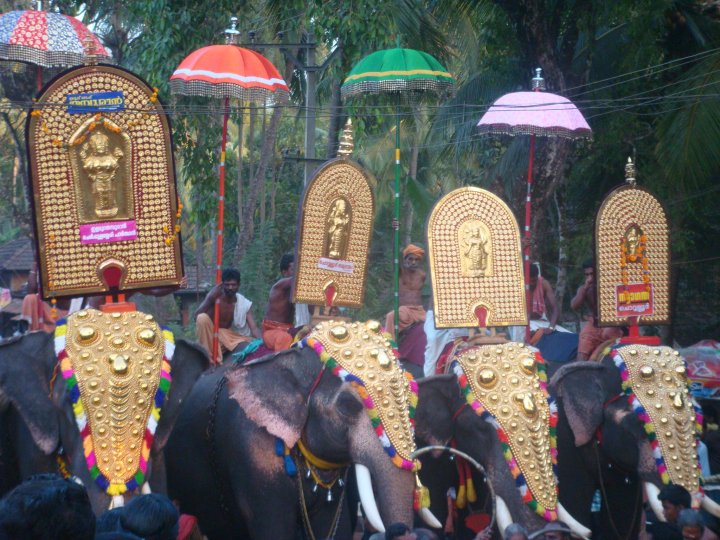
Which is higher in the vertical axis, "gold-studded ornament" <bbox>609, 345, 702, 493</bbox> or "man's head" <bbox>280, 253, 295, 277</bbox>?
"man's head" <bbox>280, 253, 295, 277</bbox>

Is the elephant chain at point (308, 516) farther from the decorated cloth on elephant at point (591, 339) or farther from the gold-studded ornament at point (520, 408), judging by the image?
the decorated cloth on elephant at point (591, 339)

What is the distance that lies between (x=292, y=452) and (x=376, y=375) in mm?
731

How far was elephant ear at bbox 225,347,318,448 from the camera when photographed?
7141 millimetres

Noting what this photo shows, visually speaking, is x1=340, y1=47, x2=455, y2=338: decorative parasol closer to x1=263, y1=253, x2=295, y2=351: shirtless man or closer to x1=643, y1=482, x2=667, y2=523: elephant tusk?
x1=263, y1=253, x2=295, y2=351: shirtless man

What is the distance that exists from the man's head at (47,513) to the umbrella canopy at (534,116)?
23.6 ft

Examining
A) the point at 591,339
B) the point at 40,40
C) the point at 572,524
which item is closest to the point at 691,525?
the point at 572,524

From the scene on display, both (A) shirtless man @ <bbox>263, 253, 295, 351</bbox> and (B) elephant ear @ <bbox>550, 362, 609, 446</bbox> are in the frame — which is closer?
(B) elephant ear @ <bbox>550, 362, 609, 446</bbox>

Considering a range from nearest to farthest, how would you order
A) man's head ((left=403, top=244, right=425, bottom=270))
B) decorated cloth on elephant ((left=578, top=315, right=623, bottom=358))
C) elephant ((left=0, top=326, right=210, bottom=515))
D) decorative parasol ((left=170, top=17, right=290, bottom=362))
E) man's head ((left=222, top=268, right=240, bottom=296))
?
elephant ((left=0, top=326, right=210, bottom=515)), decorative parasol ((left=170, top=17, right=290, bottom=362)), man's head ((left=222, top=268, right=240, bottom=296)), decorated cloth on elephant ((left=578, top=315, right=623, bottom=358)), man's head ((left=403, top=244, right=425, bottom=270))

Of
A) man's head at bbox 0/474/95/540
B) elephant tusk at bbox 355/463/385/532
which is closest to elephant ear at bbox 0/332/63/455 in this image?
elephant tusk at bbox 355/463/385/532

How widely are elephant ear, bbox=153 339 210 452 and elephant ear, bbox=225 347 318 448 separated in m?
0.28

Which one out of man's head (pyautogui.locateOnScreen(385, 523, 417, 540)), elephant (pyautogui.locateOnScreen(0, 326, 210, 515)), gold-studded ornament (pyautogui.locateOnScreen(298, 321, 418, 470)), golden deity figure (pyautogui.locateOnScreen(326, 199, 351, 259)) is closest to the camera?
man's head (pyautogui.locateOnScreen(385, 523, 417, 540))

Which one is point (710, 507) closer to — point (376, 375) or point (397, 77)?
point (376, 375)

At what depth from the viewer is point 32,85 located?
609 inches

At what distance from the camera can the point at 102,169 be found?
7094 millimetres
